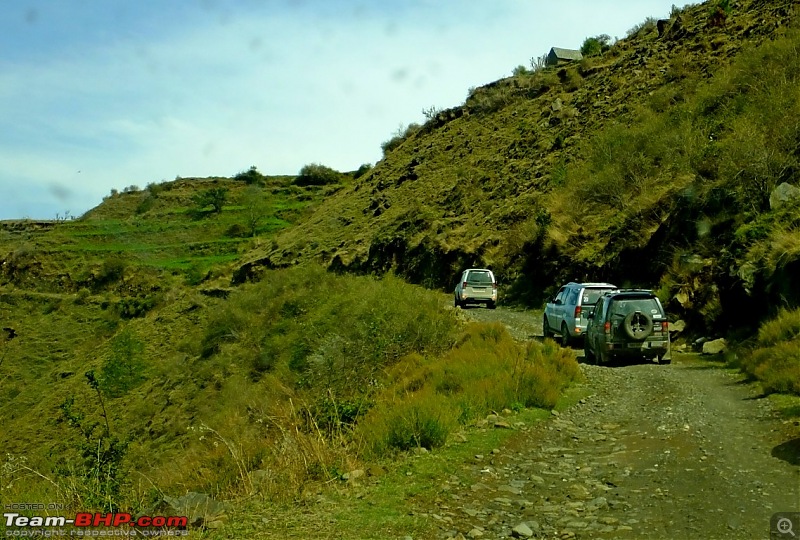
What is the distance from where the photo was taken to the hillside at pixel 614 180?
23.5 metres

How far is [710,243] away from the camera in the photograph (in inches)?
947

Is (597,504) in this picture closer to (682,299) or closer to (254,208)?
(682,299)

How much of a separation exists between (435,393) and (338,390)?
9.64 feet

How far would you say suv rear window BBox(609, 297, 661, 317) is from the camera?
57.3 feet

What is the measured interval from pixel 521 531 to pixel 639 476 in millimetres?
2322

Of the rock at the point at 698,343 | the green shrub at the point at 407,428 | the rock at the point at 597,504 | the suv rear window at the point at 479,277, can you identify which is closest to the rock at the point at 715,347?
the rock at the point at 698,343

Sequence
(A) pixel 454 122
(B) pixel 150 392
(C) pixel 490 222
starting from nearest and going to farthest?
(B) pixel 150 392
(C) pixel 490 222
(A) pixel 454 122

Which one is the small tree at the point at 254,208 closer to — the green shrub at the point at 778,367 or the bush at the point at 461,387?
the bush at the point at 461,387

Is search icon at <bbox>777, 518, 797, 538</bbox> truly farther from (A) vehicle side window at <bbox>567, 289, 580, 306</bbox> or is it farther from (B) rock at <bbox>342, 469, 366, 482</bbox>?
(A) vehicle side window at <bbox>567, 289, 580, 306</bbox>

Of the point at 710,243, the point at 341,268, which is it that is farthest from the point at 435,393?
the point at 341,268

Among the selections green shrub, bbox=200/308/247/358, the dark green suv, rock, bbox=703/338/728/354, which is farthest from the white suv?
the dark green suv

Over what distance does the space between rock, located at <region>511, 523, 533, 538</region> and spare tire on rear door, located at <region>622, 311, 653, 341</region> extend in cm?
1141

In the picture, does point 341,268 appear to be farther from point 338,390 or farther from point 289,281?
point 338,390

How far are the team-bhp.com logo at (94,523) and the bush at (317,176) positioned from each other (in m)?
103
